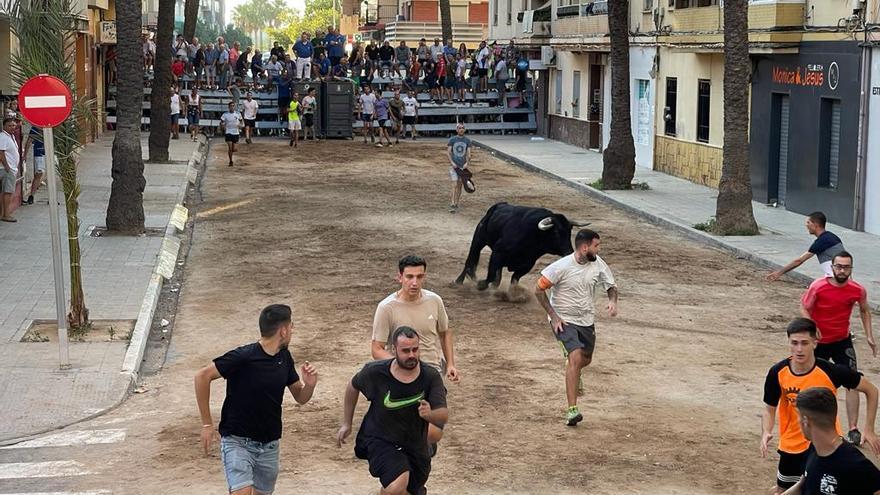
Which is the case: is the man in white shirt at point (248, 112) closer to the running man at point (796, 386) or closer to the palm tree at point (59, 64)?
the palm tree at point (59, 64)

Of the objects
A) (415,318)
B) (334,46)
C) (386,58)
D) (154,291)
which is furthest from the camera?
(386,58)

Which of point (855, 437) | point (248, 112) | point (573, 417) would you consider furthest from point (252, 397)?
point (248, 112)

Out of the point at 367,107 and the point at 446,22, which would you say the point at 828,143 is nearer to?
the point at 367,107

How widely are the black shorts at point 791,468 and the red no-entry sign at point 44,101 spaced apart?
8.16 m

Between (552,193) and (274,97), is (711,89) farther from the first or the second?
(274,97)

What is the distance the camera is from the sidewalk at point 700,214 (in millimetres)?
20391

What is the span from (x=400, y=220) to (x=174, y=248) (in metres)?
5.19

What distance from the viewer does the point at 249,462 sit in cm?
785

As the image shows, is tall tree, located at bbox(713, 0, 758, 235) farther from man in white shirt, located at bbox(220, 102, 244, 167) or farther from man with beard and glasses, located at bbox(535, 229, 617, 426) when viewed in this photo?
man in white shirt, located at bbox(220, 102, 244, 167)

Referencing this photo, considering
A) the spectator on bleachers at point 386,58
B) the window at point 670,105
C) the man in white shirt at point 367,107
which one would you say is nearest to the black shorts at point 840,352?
the window at point 670,105

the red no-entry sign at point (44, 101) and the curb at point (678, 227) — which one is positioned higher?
the red no-entry sign at point (44, 101)

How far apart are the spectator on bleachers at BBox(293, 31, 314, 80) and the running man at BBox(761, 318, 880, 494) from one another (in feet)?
132

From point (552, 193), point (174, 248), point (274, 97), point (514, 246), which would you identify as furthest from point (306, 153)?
point (514, 246)

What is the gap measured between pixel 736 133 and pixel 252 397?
1756 cm
